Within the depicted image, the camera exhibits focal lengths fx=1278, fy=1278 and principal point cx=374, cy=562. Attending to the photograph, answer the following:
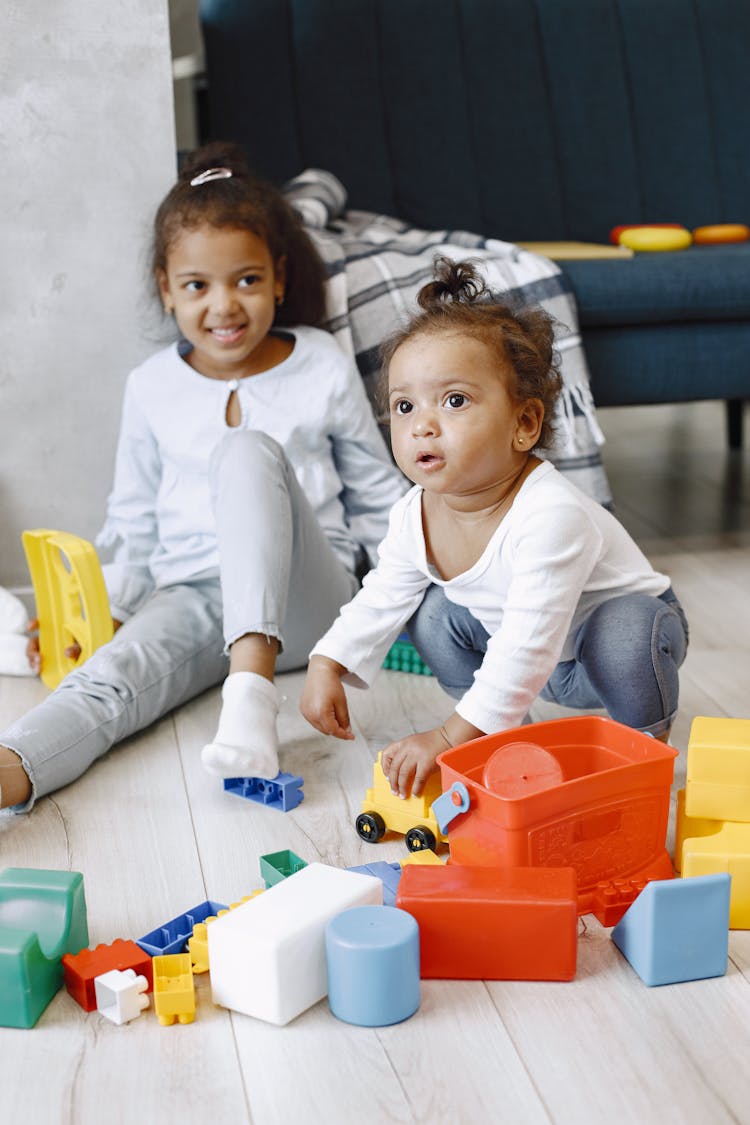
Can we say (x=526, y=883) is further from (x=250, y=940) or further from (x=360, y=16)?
(x=360, y=16)

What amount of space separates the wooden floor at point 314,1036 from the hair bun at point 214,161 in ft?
2.58

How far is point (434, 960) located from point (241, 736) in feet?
1.18

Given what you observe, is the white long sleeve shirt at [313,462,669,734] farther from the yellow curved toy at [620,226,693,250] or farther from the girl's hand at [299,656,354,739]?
the yellow curved toy at [620,226,693,250]

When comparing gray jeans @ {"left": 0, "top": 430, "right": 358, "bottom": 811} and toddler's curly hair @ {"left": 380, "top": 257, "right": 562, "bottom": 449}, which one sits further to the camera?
gray jeans @ {"left": 0, "top": 430, "right": 358, "bottom": 811}

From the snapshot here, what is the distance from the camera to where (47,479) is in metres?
1.70

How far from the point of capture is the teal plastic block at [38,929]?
87 cm

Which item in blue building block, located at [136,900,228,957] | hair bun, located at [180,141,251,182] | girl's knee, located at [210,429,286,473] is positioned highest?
hair bun, located at [180,141,251,182]

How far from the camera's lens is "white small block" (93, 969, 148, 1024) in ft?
2.87

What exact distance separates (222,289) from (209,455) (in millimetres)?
200

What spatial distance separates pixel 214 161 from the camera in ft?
5.34

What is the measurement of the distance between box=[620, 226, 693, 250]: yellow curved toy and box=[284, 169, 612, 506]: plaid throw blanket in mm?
280

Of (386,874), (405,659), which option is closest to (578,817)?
(386,874)

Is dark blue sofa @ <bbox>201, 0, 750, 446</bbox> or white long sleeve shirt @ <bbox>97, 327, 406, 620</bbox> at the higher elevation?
dark blue sofa @ <bbox>201, 0, 750, 446</bbox>

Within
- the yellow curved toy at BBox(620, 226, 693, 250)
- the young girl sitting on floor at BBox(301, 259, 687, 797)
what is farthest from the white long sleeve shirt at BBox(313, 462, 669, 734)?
the yellow curved toy at BBox(620, 226, 693, 250)
